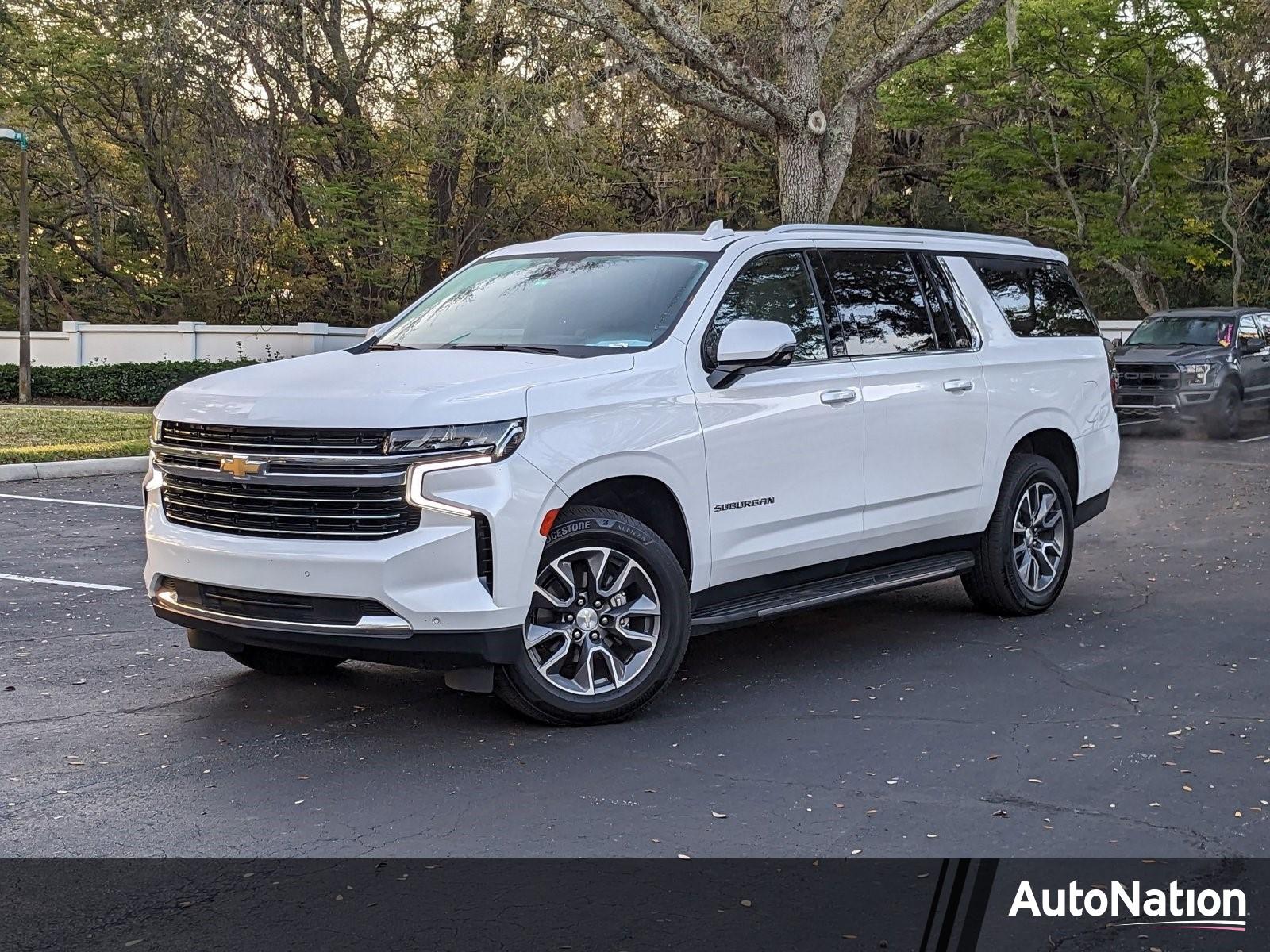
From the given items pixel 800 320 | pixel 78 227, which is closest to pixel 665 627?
pixel 800 320

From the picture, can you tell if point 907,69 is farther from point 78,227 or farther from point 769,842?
point 769,842

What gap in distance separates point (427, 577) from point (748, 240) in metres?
2.47

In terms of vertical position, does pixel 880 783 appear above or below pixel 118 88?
below

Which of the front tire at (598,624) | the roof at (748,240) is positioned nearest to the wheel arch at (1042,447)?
the roof at (748,240)

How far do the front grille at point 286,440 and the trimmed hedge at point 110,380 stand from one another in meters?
25.6

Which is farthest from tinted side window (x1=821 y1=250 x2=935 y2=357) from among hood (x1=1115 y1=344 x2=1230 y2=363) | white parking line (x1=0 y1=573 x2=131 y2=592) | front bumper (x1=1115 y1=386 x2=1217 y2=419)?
hood (x1=1115 y1=344 x2=1230 y2=363)

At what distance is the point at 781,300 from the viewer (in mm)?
7098

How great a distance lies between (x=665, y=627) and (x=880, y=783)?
1.21 m

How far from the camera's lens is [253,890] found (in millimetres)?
4277

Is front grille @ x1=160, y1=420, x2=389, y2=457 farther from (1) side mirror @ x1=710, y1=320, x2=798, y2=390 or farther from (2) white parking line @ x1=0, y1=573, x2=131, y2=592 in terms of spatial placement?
(2) white parking line @ x1=0, y1=573, x2=131, y2=592

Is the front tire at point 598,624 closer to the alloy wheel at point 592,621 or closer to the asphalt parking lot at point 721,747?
the alloy wheel at point 592,621

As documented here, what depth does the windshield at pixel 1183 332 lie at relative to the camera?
21.6 metres

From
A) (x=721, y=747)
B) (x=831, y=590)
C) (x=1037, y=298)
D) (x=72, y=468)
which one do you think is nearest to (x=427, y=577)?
(x=721, y=747)

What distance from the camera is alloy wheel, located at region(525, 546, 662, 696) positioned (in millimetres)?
5930
